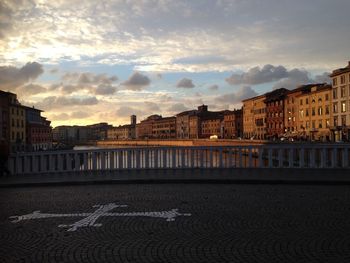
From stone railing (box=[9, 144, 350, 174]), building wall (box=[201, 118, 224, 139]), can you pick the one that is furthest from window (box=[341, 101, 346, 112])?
building wall (box=[201, 118, 224, 139])

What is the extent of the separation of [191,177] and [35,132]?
102680mm

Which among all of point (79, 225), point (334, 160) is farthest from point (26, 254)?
point (334, 160)

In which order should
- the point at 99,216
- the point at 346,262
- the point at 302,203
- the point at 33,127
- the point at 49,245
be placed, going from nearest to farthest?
the point at 346,262, the point at 49,245, the point at 99,216, the point at 302,203, the point at 33,127

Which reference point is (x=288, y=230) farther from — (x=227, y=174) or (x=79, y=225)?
(x=227, y=174)

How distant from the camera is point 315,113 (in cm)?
8981

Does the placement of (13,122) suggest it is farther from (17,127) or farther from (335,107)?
(335,107)

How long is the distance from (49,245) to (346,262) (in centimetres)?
432

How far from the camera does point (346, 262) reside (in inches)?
206

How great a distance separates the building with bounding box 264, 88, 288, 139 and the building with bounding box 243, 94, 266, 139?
393 centimetres

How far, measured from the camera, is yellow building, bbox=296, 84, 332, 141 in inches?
3307

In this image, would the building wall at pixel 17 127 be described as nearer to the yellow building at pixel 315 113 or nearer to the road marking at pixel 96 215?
the yellow building at pixel 315 113

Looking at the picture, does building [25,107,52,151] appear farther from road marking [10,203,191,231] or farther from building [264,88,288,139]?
road marking [10,203,191,231]

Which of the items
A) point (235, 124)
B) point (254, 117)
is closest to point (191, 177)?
point (254, 117)

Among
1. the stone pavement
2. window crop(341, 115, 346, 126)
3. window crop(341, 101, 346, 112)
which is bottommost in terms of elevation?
the stone pavement
